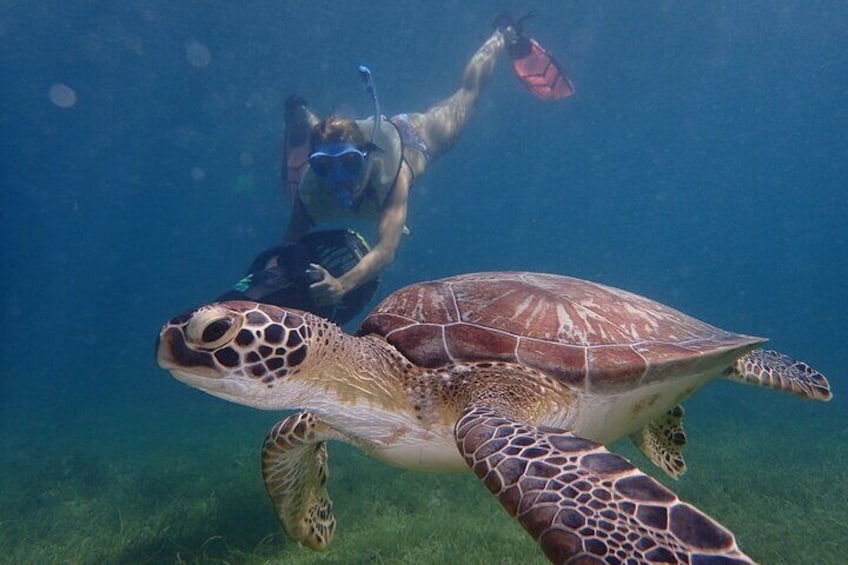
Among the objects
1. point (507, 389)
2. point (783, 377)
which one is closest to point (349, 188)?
point (507, 389)

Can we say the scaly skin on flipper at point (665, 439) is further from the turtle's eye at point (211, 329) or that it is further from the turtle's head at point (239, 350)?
the turtle's eye at point (211, 329)

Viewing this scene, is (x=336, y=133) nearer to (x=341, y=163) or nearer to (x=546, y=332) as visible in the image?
(x=341, y=163)

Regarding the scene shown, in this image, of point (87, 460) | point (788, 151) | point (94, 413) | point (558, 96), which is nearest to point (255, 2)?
point (558, 96)

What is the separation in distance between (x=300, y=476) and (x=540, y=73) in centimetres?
1648

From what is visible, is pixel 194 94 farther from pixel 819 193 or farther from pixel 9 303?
pixel 819 193

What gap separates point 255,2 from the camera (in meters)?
24.5

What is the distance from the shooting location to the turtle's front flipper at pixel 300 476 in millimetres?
3561

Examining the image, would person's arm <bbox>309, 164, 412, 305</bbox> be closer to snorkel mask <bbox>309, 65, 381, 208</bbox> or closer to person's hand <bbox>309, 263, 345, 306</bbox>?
person's hand <bbox>309, 263, 345, 306</bbox>

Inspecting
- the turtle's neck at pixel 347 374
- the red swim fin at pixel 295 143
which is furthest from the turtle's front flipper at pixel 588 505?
the red swim fin at pixel 295 143

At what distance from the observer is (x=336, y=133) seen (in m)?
7.19

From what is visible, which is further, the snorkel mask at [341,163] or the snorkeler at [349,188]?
the snorkel mask at [341,163]

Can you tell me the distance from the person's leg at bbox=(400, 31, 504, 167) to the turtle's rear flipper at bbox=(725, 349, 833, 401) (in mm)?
8854

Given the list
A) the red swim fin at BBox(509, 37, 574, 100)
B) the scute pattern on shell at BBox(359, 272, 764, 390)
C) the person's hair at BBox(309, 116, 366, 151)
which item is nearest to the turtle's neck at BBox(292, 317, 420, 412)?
the scute pattern on shell at BBox(359, 272, 764, 390)

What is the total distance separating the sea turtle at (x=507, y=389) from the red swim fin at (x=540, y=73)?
14064mm
